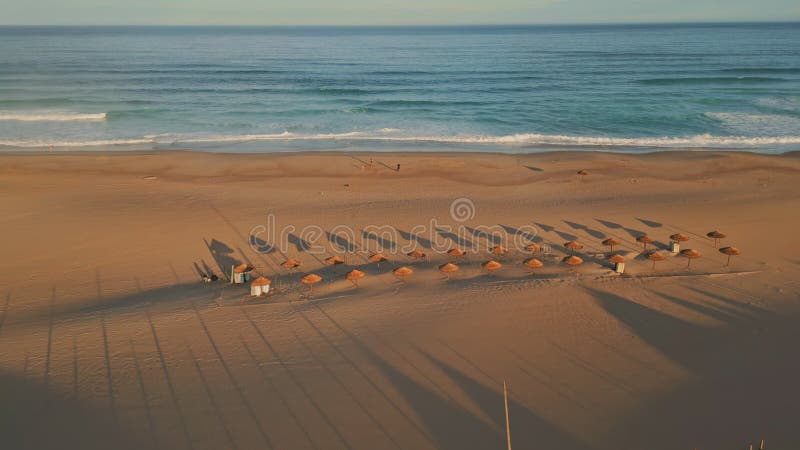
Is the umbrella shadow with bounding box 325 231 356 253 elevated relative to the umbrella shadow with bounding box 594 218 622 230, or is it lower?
lower

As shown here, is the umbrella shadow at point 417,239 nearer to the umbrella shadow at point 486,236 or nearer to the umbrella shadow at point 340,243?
the umbrella shadow at point 486,236

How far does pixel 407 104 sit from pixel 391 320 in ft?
116

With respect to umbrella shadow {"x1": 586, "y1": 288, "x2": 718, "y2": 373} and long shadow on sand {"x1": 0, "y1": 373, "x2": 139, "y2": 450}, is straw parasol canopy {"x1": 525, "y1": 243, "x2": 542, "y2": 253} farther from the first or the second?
long shadow on sand {"x1": 0, "y1": 373, "x2": 139, "y2": 450}

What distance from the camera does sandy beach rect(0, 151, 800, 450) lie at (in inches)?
456

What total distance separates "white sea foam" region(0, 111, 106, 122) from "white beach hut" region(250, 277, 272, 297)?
3331cm

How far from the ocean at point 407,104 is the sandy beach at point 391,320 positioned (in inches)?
453

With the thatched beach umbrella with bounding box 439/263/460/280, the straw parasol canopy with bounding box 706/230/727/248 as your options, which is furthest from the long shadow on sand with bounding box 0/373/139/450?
the straw parasol canopy with bounding box 706/230/727/248

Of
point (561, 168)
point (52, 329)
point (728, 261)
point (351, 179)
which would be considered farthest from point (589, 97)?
point (52, 329)

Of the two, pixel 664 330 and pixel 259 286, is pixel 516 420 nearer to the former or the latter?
pixel 664 330

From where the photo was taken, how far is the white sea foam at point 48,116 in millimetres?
42594

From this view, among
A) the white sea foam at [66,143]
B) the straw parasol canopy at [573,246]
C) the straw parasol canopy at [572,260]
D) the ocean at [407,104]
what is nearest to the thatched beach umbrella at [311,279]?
the straw parasol canopy at [572,260]

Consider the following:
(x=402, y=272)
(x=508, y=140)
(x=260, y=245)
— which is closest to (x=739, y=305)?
(x=402, y=272)

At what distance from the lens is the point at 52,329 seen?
14742mm

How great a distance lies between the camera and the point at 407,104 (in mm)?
48375
